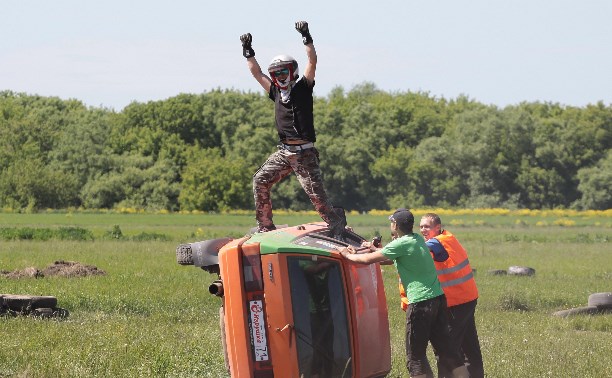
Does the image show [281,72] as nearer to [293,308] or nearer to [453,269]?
[293,308]

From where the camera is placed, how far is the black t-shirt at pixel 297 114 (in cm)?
1136

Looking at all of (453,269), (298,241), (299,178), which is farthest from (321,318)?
(453,269)

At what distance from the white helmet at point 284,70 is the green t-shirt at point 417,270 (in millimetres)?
1900

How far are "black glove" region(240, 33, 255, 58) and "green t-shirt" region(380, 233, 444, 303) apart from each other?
2392mm

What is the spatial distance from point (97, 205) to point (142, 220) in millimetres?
18917

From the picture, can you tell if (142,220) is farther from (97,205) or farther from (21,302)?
(21,302)

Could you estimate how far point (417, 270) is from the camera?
38.3 feet

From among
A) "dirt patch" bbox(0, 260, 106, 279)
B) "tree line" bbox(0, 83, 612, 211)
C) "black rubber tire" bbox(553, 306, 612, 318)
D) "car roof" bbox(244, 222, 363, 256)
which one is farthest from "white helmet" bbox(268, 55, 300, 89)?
"tree line" bbox(0, 83, 612, 211)

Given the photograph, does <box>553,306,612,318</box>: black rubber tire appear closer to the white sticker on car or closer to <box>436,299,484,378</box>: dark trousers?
<box>436,299,484,378</box>: dark trousers

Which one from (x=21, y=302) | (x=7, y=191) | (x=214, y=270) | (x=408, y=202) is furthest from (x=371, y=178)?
(x=214, y=270)

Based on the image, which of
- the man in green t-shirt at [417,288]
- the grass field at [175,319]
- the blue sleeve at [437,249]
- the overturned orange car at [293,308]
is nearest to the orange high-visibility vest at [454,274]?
the blue sleeve at [437,249]

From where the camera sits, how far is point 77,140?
94.4m

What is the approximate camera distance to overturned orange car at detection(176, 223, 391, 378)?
1067cm

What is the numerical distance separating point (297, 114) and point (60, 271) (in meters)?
16.3
